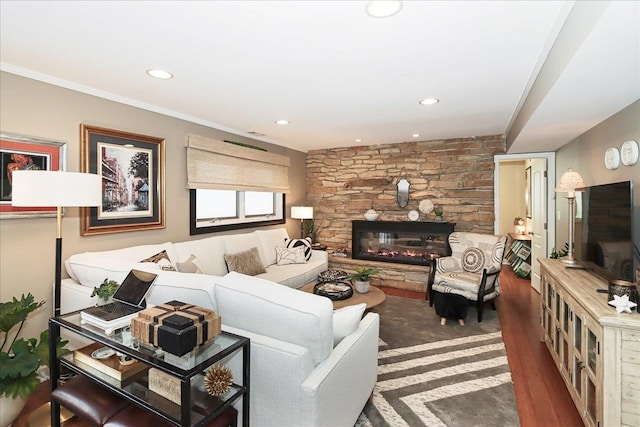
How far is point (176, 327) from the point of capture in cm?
131

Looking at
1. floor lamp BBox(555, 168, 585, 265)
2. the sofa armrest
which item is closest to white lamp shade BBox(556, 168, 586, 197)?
floor lamp BBox(555, 168, 585, 265)

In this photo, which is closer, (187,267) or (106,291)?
(106,291)

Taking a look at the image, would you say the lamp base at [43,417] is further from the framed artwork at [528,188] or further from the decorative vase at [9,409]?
the framed artwork at [528,188]

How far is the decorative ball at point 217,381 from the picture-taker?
1.40 meters

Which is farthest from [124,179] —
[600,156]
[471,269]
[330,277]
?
[600,156]

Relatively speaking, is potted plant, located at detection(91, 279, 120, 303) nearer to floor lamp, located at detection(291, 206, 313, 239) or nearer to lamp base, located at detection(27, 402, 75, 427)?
lamp base, located at detection(27, 402, 75, 427)

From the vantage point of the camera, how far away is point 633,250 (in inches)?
76.9

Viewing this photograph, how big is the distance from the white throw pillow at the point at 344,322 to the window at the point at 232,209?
9.10 feet

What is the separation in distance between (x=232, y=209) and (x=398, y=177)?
110 inches

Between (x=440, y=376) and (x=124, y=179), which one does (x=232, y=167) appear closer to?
(x=124, y=179)

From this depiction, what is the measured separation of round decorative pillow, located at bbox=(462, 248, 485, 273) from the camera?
13.7 ft

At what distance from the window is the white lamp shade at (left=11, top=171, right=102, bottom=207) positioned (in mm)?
1801

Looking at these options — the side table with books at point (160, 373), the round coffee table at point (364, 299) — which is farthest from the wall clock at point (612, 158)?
the side table with books at point (160, 373)

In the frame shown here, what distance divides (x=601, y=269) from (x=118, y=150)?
421cm
